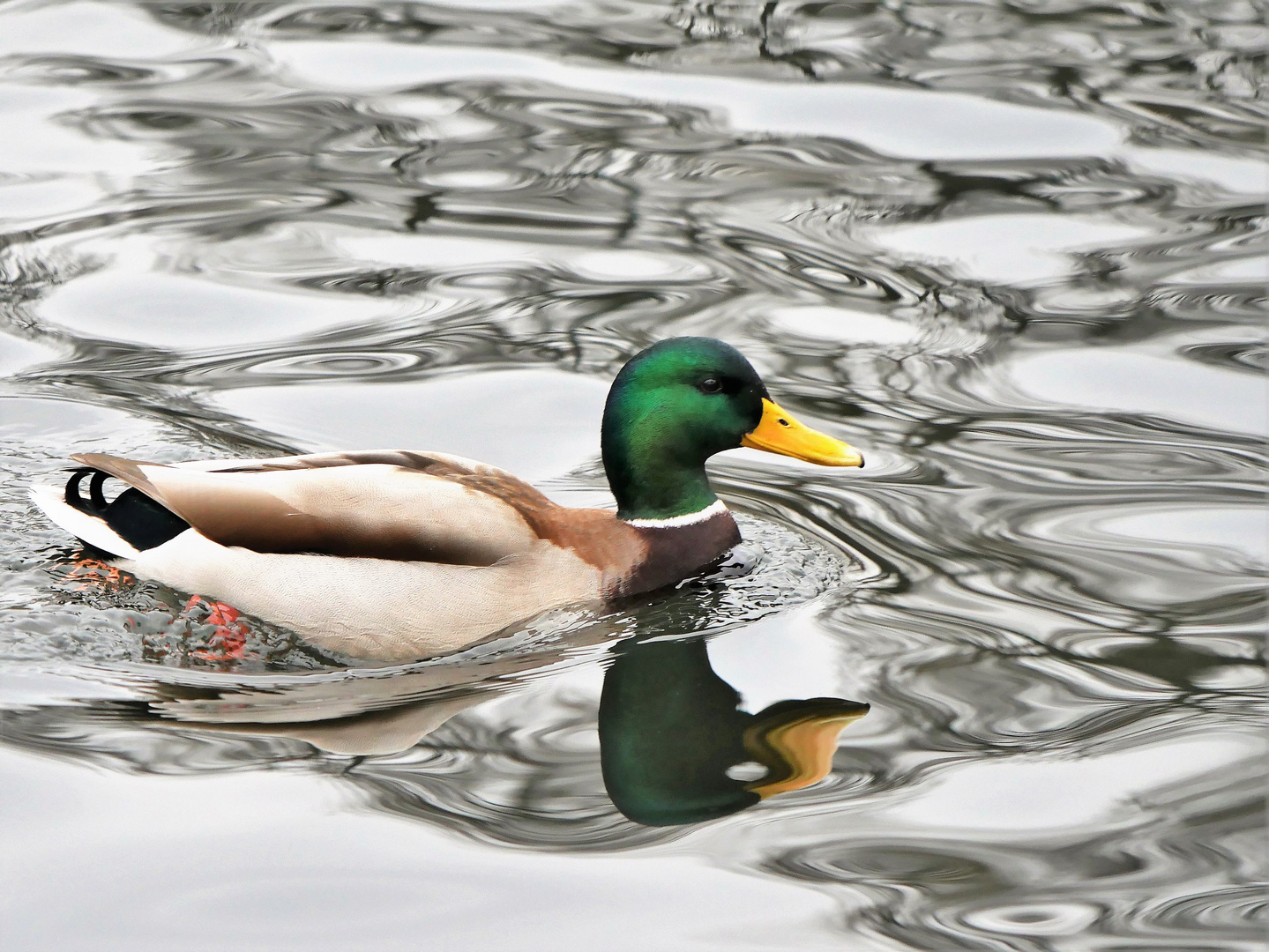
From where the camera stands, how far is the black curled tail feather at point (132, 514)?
5.59 metres

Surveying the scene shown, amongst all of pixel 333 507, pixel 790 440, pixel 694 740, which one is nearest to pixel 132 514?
pixel 333 507

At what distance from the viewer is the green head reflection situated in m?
4.58

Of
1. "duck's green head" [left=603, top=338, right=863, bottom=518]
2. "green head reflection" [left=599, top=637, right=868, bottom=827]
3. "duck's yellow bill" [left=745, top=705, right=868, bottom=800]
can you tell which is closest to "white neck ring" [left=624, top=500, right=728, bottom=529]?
"duck's green head" [left=603, top=338, right=863, bottom=518]

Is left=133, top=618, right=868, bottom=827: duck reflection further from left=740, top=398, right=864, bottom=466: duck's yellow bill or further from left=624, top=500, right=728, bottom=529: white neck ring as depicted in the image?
left=740, top=398, right=864, bottom=466: duck's yellow bill

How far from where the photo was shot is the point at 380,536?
539 cm

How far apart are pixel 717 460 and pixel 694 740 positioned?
90.7 inches

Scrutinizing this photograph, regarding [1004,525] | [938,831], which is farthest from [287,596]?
[1004,525]

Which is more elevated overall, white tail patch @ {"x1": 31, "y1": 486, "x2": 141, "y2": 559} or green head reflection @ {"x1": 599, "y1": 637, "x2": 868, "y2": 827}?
white tail patch @ {"x1": 31, "y1": 486, "x2": 141, "y2": 559}

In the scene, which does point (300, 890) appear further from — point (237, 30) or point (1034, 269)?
point (237, 30)

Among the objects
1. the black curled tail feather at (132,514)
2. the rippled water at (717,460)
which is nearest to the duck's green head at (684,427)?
the rippled water at (717,460)

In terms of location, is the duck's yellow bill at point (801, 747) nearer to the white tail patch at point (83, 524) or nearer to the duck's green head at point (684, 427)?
the duck's green head at point (684, 427)

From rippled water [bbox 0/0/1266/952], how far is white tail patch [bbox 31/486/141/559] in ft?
0.42

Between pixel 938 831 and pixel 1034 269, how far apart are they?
15.7ft

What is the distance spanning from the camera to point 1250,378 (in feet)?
24.7
